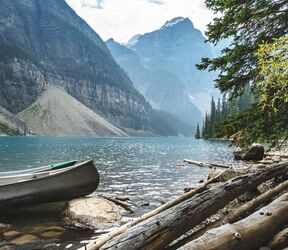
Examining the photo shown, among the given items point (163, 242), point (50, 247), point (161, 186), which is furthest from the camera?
point (161, 186)

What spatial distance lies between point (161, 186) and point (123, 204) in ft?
26.3

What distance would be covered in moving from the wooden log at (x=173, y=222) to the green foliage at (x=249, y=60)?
3802 mm

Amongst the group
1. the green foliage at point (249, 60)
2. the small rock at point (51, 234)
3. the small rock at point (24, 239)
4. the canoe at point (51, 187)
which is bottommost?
the small rock at point (24, 239)

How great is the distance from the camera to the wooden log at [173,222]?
16.6ft

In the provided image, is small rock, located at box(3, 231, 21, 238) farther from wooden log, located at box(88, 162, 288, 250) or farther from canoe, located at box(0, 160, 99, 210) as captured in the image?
wooden log, located at box(88, 162, 288, 250)

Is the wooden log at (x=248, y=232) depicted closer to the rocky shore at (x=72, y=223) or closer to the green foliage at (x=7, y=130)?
the rocky shore at (x=72, y=223)

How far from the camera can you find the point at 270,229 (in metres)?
5.95

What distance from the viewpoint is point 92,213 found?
12617mm

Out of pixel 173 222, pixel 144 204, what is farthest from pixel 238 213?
pixel 144 204

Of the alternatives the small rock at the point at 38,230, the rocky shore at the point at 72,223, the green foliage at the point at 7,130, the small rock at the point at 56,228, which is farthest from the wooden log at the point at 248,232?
the green foliage at the point at 7,130

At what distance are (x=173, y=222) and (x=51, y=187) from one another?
30.6 ft

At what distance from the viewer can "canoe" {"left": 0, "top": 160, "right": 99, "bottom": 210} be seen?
13000mm

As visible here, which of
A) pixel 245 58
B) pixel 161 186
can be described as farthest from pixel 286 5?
pixel 161 186

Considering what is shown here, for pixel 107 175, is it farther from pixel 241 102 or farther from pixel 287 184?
pixel 241 102
